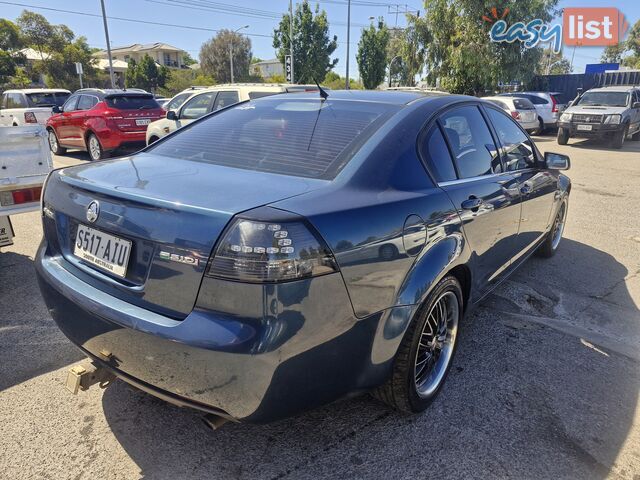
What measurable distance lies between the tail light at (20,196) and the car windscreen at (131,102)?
7195 millimetres

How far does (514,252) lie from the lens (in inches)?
140

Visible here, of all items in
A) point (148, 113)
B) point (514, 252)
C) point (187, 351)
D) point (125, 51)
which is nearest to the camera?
point (187, 351)

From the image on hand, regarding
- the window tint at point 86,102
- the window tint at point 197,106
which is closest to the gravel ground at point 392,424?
the window tint at point 197,106

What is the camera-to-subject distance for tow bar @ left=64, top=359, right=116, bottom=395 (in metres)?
2.21

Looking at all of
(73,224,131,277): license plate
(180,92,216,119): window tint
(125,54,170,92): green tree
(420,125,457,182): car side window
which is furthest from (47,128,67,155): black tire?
(125,54,170,92): green tree

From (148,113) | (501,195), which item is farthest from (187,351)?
(148,113)

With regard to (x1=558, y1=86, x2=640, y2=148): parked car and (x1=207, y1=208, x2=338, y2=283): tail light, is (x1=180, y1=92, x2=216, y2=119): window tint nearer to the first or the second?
(x1=207, y1=208, x2=338, y2=283): tail light

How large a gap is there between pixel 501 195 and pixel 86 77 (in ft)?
173

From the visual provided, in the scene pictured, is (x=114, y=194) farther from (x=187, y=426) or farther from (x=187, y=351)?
(x=187, y=426)

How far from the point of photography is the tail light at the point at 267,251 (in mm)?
1635

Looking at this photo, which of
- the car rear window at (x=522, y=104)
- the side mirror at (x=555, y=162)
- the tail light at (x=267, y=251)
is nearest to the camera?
the tail light at (x=267, y=251)

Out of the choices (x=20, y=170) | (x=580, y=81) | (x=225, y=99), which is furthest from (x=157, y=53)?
(x=20, y=170)

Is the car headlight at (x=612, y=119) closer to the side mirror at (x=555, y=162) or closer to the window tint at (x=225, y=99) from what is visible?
the window tint at (x=225, y=99)

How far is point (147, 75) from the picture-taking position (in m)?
51.1
